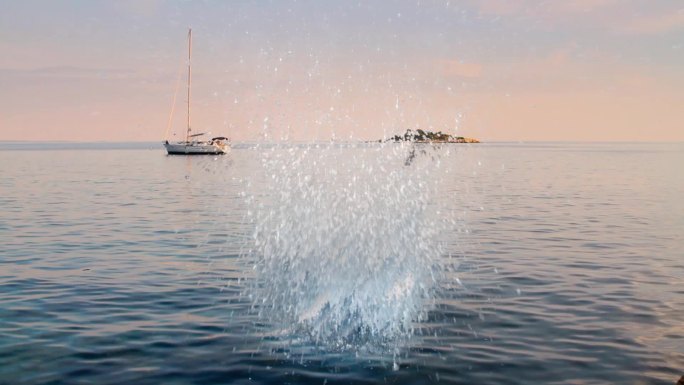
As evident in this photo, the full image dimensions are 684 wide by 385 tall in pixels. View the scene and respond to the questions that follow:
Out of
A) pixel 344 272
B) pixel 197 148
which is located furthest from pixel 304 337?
pixel 197 148

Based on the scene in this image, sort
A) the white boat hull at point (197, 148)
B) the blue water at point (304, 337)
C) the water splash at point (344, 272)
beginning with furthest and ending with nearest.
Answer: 1. the white boat hull at point (197, 148)
2. the water splash at point (344, 272)
3. the blue water at point (304, 337)

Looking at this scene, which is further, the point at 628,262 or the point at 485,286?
the point at 628,262

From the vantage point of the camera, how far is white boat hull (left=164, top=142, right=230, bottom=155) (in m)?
127

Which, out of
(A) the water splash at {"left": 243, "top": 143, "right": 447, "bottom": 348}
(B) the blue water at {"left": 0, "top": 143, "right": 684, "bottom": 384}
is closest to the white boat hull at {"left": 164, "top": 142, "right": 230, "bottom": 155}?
(B) the blue water at {"left": 0, "top": 143, "right": 684, "bottom": 384}

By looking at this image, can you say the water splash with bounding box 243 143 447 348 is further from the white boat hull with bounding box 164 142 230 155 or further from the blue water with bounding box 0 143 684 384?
the white boat hull with bounding box 164 142 230 155

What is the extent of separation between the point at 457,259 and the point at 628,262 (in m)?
5.79

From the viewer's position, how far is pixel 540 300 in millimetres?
17234

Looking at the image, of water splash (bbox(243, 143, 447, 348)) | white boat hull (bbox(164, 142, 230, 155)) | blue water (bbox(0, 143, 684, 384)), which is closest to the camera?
blue water (bbox(0, 143, 684, 384))

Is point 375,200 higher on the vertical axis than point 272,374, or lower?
higher

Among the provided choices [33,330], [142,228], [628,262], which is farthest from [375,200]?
[142,228]

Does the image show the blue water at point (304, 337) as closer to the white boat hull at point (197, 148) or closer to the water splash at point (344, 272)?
the water splash at point (344, 272)

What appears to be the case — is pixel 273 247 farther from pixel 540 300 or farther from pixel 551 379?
pixel 551 379

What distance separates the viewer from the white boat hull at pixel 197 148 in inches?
4995

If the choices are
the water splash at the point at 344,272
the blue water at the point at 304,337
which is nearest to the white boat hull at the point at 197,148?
the blue water at the point at 304,337
